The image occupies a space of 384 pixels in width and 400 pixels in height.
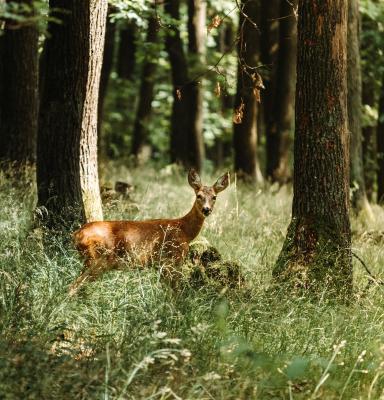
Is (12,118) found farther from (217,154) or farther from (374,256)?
(217,154)

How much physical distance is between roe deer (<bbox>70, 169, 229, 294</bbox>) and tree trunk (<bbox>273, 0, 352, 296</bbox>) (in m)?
1.16

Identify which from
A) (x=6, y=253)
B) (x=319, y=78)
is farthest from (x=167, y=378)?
(x=319, y=78)

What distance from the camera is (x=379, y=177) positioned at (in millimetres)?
18375

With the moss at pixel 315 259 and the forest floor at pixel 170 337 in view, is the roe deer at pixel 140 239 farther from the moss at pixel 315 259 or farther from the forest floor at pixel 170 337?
the moss at pixel 315 259

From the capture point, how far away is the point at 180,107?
64.1 feet

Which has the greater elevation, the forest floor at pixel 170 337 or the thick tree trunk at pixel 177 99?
the thick tree trunk at pixel 177 99

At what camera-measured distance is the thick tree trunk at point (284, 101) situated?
1628cm

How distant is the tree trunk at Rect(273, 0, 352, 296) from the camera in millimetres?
7051

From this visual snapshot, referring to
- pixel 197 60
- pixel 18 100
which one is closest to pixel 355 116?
pixel 18 100

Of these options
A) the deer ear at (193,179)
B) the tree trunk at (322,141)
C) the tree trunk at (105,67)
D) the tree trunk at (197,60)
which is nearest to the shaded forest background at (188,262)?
→ the tree trunk at (322,141)

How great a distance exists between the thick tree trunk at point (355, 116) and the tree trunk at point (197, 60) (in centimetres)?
538

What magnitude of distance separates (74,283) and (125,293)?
0.53 metres

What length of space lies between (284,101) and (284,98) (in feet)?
0.21

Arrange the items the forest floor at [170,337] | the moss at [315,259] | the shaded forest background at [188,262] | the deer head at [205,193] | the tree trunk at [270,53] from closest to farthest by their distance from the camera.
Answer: the forest floor at [170,337]
the shaded forest background at [188,262]
the moss at [315,259]
the deer head at [205,193]
the tree trunk at [270,53]
